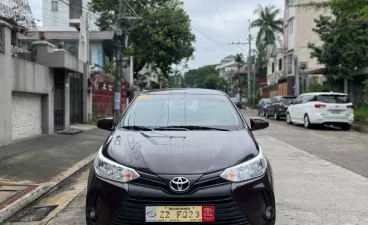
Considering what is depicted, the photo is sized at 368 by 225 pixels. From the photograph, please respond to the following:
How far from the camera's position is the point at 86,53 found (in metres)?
20.7

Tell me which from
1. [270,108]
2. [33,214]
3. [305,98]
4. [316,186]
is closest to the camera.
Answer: [33,214]

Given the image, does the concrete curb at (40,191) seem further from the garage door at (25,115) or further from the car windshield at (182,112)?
the garage door at (25,115)

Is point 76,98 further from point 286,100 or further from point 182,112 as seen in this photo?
point 182,112

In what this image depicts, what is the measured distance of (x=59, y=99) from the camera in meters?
15.6

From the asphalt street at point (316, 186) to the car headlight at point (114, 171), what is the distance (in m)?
1.39

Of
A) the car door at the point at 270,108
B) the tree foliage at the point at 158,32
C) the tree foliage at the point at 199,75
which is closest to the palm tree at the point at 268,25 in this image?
the tree foliage at the point at 158,32

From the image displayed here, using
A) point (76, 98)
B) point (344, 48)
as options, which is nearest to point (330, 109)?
point (344, 48)

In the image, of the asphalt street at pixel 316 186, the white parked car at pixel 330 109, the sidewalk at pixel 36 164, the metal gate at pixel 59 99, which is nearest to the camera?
the asphalt street at pixel 316 186

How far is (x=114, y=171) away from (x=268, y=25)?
156ft

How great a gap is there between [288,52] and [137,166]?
39.5 meters

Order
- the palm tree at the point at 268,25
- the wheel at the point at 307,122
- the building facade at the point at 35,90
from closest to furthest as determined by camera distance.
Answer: the building facade at the point at 35,90 → the wheel at the point at 307,122 → the palm tree at the point at 268,25

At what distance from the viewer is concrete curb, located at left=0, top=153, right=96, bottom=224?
508 centimetres

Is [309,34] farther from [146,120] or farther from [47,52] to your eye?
[146,120]

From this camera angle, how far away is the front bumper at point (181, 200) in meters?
3.41
